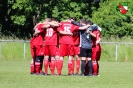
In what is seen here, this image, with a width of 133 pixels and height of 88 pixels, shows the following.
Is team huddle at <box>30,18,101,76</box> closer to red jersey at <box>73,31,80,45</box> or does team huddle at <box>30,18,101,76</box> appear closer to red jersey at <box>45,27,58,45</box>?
red jersey at <box>45,27,58,45</box>

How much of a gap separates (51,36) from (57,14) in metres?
39.3

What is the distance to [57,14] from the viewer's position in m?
58.7

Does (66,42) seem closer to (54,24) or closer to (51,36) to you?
(51,36)

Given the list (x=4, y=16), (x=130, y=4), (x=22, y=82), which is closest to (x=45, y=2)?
(x=4, y=16)

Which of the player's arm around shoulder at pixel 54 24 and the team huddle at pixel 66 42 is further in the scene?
the team huddle at pixel 66 42

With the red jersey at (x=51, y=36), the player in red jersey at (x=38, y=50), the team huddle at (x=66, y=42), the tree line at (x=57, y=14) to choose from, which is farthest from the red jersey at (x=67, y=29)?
the tree line at (x=57, y=14)

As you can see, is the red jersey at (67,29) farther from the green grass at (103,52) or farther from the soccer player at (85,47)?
the green grass at (103,52)

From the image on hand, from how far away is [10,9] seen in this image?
61.2 meters

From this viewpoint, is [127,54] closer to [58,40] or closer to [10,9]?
[58,40]

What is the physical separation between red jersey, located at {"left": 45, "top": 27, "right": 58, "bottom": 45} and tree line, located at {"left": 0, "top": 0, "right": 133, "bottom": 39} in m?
33.0

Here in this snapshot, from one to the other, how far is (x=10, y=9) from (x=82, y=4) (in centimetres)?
779

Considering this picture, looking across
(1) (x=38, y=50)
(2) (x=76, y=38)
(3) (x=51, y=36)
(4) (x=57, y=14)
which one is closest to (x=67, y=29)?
(3) (x=51, y=36)

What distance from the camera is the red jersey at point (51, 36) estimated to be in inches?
764

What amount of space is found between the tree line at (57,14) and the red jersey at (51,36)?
3299 cm
